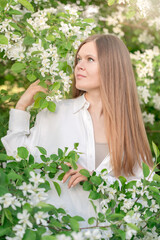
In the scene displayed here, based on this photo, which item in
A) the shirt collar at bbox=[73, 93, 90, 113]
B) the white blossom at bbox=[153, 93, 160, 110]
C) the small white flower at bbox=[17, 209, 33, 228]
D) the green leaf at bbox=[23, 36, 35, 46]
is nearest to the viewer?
the small white flower at bbox=[17, 209, 33, 228]

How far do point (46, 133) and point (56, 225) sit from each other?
2.34 ft

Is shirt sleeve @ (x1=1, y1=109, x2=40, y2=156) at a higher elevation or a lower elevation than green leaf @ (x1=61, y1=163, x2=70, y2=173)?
higher

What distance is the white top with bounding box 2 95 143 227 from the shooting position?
1.88 meters

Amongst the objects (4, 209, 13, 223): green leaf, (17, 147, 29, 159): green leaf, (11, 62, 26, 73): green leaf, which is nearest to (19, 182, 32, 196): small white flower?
(4, 209, 13, 223): green leaf

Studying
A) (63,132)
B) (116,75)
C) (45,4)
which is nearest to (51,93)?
(63,132)

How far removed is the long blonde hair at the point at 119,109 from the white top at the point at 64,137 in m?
0.08

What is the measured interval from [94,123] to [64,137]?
19 centimetres

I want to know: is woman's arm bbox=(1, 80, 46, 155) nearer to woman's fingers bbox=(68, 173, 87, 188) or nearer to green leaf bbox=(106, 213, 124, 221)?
woman's fingers bbox=(68, 173, 87, 188)

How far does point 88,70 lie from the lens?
6.35 feet

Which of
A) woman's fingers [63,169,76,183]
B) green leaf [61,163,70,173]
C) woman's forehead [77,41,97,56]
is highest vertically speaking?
woman's forehead [77,41,97,56]

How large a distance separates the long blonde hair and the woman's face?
3 centimetres

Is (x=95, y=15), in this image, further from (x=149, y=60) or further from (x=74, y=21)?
(x=74, y=21)

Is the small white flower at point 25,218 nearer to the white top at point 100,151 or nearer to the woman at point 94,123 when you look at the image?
the woman at point 94,123

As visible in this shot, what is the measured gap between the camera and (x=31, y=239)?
1.19 meters
